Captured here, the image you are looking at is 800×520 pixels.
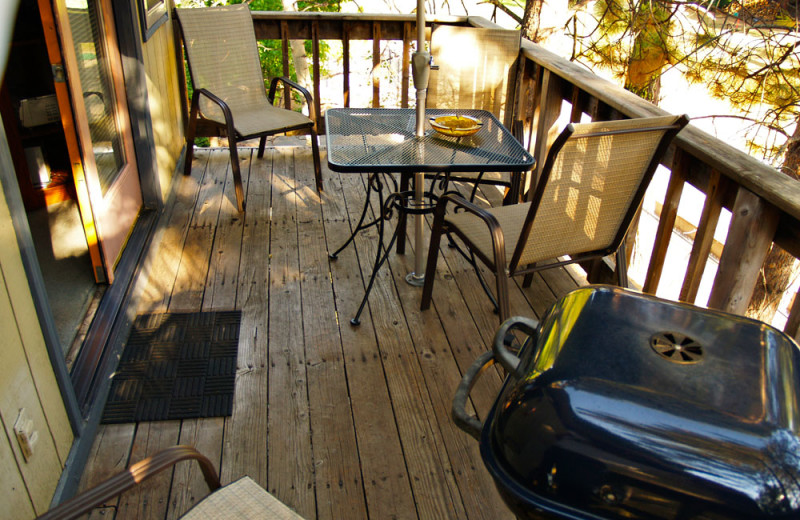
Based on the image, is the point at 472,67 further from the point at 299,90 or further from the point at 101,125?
the point at 101,125

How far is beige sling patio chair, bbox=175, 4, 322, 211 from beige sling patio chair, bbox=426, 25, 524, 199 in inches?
35.2

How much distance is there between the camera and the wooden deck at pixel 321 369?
1.85 meters

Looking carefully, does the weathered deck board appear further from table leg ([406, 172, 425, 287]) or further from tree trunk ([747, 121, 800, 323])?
tree trunk ([747, 121, 800, 323])

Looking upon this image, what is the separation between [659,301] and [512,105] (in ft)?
8.83

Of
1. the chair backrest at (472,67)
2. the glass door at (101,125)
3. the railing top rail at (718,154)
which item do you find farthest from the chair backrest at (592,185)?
the glass door at (101,125)

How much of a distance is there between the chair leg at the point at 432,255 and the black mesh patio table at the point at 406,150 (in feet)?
0.54

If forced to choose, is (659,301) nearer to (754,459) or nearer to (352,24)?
(754,459)

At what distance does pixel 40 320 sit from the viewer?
1689mm

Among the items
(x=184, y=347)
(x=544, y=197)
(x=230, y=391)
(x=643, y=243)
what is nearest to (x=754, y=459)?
(x=544, y=197)

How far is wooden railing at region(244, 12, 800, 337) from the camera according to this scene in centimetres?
171

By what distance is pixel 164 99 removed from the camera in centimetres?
381

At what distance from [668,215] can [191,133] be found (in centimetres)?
282

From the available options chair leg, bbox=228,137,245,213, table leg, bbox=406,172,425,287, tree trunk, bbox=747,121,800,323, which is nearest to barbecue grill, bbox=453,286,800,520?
table leg, bbox=406,172,425,287

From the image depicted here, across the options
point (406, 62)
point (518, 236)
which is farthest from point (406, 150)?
point (406, 62)
